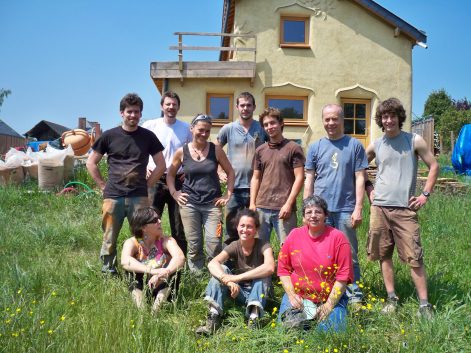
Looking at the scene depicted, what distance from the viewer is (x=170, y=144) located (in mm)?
4711

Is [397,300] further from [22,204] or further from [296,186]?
[22,204]

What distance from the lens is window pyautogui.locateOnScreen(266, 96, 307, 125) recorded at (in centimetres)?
1240

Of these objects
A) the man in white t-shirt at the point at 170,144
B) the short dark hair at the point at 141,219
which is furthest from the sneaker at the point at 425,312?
the man in white t-shirt at the point at 170,144

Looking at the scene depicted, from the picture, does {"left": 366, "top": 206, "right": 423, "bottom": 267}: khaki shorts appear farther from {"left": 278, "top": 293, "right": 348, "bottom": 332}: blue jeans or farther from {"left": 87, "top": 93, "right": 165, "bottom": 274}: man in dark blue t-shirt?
{"left": 87, "top": 93, "right": 165, "bottom": 274}: man in dark blue t-shirt

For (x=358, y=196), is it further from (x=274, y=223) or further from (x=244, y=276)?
(x=244, y=276)

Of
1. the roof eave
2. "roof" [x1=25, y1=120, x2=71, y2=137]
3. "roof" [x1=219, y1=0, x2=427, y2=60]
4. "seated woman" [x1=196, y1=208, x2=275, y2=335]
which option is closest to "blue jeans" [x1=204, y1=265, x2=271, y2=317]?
"seated woman" [x1=196, y1=208, x2=275, y2=335]

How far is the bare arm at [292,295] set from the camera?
10.6 feet

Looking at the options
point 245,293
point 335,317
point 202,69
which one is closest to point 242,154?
point 245,293

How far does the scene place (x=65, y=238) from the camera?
18.9 feet

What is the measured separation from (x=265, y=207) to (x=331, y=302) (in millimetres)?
1173


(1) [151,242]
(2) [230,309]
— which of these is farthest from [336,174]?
(1) [151,242]

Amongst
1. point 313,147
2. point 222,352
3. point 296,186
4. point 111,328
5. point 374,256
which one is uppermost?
point 313,147

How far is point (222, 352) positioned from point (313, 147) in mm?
2011

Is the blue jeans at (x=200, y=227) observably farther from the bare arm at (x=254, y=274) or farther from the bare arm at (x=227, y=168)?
the bare arm at (x=254, y=274)
